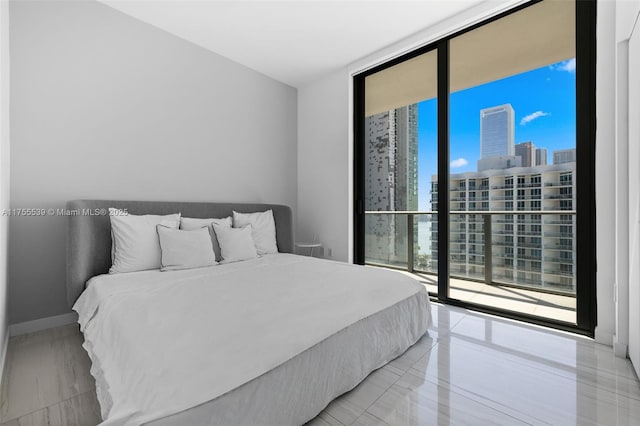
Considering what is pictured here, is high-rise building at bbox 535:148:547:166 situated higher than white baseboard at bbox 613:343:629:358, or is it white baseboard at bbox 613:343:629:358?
high-rise building at bbox 535:148:547:166

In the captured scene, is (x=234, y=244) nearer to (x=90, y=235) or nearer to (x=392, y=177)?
(x=90, y=235)

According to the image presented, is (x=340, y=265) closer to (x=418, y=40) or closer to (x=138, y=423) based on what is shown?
(x=138, y=423)

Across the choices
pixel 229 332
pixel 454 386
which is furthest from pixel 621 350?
pixel 229 332

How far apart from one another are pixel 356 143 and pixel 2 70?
3.13m

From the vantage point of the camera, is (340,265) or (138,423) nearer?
(138,423)

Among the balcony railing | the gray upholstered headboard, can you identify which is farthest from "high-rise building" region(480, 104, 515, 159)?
the gray upholstered headboard

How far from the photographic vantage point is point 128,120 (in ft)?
9.00

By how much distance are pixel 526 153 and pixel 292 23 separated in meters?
2.90

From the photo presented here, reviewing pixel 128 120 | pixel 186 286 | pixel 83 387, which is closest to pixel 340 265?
pixel 186 286

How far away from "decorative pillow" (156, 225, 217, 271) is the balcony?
86.7 inches

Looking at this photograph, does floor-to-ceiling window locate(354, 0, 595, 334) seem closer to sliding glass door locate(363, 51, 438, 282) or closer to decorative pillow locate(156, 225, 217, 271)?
sliding glass door locate(363, 51, 438, 282)

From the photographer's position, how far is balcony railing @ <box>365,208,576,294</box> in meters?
3.09

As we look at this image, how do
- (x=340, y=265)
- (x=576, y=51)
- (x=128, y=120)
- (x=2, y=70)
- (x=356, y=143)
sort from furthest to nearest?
1. (x=356, y=143)
2. (x=128, y=120)
3. (x=340, y=265)
4. (x=576, y=51)
5. (x=2, y=70)

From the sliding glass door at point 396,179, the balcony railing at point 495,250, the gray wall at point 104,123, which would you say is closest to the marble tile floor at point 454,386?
the gray wall at point 104,123
